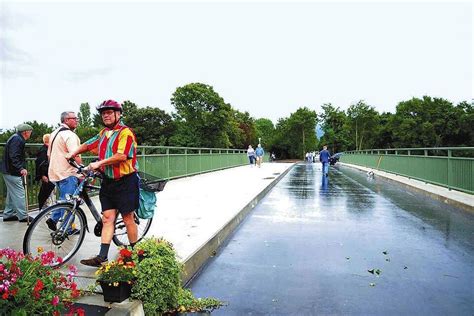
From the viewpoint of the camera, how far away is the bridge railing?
314 inches

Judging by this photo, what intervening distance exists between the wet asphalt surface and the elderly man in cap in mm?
3829

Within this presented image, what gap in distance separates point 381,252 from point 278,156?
3095 inches

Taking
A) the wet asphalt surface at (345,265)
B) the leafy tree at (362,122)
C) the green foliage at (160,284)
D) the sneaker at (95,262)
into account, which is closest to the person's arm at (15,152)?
the sneaker at (95,262)

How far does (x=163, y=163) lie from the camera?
46.8 ft

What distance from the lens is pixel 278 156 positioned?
83938 mm

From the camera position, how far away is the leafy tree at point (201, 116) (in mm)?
65062

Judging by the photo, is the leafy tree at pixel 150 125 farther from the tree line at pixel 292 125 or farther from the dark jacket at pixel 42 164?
the dark jacket at pixel 42 164

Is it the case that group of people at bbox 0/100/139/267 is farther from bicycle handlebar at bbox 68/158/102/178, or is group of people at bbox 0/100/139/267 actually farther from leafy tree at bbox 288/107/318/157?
leafy tree at bbox 288/107/318/157

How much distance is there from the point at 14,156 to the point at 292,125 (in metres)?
76.0

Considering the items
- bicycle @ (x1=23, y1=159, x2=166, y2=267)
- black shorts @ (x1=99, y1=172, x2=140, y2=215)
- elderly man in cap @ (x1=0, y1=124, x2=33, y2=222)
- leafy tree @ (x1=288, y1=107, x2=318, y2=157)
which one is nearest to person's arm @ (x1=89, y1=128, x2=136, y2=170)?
black shorts @ (x1=99, y1=172, x2=140, y2=215)

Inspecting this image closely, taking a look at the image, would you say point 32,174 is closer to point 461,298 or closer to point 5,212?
point 5,212

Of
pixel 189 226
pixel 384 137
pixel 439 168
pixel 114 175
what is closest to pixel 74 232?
pixel 114 175

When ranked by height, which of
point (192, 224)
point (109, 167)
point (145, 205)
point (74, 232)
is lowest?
point (192, 224)

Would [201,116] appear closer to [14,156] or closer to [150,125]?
[150,125]
